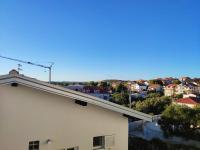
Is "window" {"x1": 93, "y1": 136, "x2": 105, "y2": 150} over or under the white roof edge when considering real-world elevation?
under

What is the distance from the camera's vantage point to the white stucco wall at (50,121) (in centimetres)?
737

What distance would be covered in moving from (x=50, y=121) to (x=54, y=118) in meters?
0.16

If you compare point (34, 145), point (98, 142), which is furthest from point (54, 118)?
point (98, 142)

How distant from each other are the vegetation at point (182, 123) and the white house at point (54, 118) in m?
17.2

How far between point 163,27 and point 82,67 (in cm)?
1198

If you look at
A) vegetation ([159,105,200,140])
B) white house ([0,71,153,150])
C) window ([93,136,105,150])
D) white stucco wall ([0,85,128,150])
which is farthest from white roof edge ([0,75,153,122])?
vegetation ([159,105,200,140])

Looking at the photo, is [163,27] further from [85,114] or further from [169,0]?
[85,114]

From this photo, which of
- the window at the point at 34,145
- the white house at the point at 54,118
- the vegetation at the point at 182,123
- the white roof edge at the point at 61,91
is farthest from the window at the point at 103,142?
the vegetation at the point at 182,123

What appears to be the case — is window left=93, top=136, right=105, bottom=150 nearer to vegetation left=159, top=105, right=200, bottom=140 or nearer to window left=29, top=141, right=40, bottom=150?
window left=29, top=141, right=40, bottom=150

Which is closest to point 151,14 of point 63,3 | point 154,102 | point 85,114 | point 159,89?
point 63,3

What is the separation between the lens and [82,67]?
33.1 m

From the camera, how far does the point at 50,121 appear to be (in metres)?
8.04

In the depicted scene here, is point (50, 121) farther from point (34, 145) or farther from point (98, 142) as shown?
point (98, 142)

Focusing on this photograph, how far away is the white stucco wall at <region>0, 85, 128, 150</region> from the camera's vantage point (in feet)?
24.2
